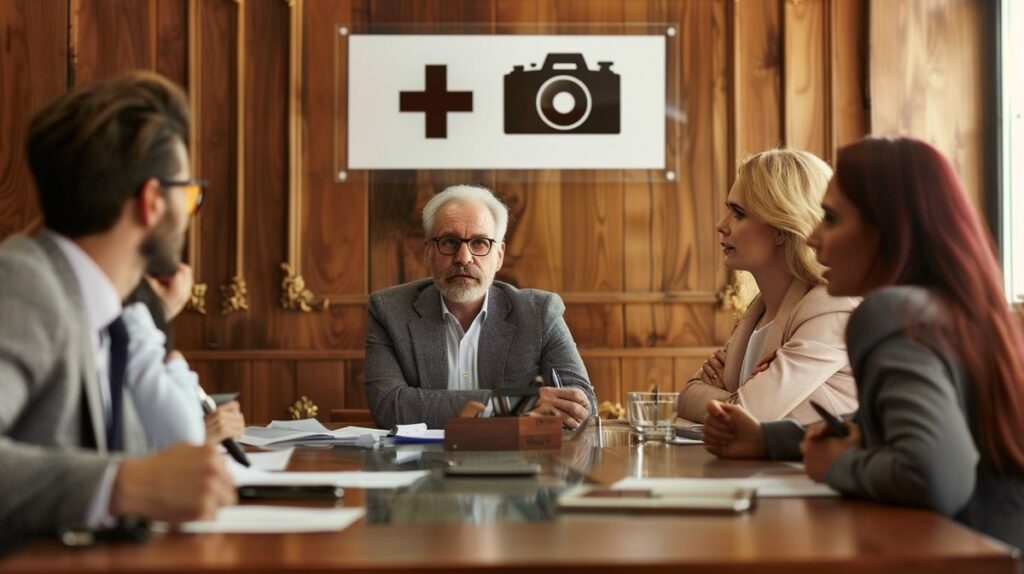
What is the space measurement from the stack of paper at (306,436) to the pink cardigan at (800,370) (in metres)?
0.81

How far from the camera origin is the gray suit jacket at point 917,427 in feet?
4.78

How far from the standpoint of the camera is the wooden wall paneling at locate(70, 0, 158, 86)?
13.6 feet

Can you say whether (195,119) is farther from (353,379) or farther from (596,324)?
(596,324)

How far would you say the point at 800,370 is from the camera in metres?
2.62

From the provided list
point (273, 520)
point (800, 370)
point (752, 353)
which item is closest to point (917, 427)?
point (273, 520)

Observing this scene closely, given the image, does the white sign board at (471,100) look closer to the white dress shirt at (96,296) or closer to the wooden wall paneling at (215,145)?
the wooden wall paneling at (215,145)

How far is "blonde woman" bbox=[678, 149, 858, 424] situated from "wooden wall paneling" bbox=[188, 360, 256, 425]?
1.82m

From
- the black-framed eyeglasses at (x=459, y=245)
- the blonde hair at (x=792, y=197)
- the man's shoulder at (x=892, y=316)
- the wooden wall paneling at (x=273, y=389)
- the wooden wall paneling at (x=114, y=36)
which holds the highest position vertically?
the wooden wall paneling at (x=114, y=36)

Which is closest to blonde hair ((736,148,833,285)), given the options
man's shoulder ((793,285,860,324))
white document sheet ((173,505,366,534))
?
man's shoulder ((793,285,860,324))

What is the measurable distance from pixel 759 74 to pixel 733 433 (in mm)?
2440

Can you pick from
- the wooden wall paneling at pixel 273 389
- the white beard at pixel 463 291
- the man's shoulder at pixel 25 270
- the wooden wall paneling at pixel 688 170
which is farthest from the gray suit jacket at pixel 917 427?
the wooden wall paneling at pixel 273 389

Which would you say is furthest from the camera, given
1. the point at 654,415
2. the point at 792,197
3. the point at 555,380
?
the point at 555,380

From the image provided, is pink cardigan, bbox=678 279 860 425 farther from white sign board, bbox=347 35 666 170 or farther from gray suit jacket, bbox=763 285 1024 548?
white sign board, bbox=347 35 666 170

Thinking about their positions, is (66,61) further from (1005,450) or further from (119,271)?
(1005,450)
